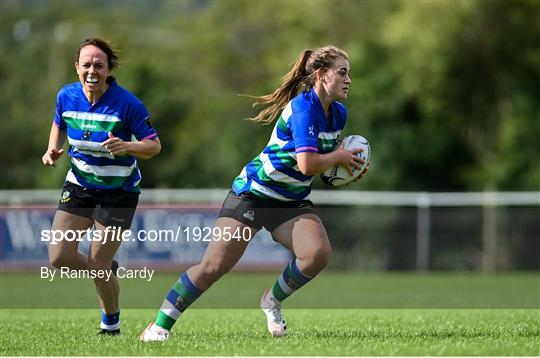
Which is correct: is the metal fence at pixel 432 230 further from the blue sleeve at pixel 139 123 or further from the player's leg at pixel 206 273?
the player's leg at pixel 206 273

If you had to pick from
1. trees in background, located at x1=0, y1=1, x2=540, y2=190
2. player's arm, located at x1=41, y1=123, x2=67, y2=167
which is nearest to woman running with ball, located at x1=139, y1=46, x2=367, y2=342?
player's arm, located at x1=41, y1=123, x2=67, y2=167

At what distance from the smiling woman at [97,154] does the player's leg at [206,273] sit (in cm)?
81

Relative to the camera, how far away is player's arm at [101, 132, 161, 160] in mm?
7422

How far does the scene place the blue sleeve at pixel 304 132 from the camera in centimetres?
712

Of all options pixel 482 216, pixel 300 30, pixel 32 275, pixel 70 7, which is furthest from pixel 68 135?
pixel 70 7

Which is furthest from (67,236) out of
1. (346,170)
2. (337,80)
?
(337,80)

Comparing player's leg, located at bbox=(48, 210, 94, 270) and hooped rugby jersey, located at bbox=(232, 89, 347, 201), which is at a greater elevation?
hooped rugby jersey, located at bbox=(232, 89, 347, 201)

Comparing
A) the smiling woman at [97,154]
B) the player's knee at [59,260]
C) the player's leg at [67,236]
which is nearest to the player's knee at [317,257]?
the smiling woman at [97,154]

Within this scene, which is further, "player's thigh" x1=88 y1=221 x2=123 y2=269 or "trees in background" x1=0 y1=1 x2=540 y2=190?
"trees in background" x1=0 y1=1 x2=540 y2=190

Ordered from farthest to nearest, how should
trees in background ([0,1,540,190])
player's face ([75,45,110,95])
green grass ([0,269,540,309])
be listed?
1. trees in background ([0,1,540,190])
2. green grass ([0,269,540,309])
3. player's face ([75,45,110,95])

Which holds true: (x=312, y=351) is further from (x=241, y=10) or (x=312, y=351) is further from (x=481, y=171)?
(x=241, y=10)

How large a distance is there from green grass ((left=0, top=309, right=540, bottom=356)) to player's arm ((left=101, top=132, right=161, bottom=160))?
1.35 meters

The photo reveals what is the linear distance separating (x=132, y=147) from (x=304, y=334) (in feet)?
6.38

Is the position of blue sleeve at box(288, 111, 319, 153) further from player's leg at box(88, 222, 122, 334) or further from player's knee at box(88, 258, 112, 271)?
player's knee at box(88, 258, 112, 271)
